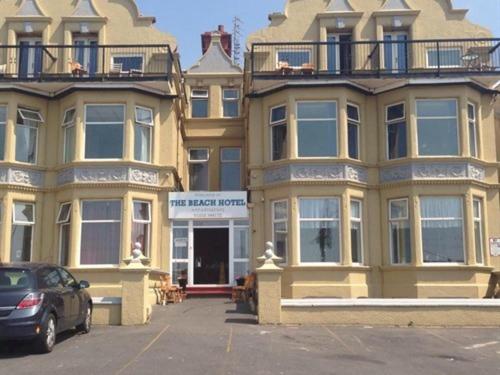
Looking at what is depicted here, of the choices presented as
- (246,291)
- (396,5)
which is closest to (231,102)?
(396,5)

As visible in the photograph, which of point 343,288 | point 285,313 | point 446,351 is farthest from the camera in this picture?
point 343,288

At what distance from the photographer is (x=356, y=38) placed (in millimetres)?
21656

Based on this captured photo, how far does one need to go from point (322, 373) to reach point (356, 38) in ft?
50.3

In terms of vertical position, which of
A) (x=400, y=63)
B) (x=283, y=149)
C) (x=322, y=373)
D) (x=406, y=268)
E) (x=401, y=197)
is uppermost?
(x=400, y=63)

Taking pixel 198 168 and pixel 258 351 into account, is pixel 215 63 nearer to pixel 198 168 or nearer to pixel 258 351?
pixel 198 168

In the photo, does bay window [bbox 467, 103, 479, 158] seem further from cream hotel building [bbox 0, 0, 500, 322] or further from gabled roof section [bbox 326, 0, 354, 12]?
gabled roof section [bbox 326, 0, 354, 12]

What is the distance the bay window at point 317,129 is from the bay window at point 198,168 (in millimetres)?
7046

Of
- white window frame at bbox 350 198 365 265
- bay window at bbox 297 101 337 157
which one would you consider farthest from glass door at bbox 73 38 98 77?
white window frame at bbox 350 198 365 265

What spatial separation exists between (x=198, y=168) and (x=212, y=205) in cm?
533

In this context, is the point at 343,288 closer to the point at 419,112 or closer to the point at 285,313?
the point at 285,313

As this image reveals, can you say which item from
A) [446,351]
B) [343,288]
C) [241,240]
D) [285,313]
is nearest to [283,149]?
[241,240]

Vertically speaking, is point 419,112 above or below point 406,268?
above

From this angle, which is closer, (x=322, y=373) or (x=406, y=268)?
(x=322, y=373)

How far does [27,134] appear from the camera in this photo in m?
19.7
